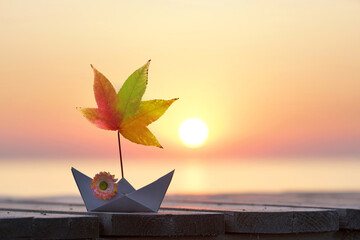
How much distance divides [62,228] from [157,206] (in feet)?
3.53

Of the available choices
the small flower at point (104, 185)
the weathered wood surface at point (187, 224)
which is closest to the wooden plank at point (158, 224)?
the weathered wood surface at point (187, 224)

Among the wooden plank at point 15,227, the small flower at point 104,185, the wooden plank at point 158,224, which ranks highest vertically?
the small flower at point 104,185

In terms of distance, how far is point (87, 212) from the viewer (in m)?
6.39

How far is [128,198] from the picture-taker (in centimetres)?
636

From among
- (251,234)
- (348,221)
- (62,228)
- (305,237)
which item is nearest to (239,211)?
(251,234)

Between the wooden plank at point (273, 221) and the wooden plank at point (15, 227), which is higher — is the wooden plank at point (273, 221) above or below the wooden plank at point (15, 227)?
above

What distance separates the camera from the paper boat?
6367 millimetres

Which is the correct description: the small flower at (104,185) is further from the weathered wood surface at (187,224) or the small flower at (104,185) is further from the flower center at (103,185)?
the weathered wood surface at (187,224)

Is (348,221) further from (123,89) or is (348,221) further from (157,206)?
(123,89)

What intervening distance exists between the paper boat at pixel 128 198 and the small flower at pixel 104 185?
5 cm

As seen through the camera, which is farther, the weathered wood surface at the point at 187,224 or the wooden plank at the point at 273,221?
the wooden plank at the point at 273,221

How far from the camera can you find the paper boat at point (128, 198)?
20.9ft

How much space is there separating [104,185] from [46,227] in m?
0.98

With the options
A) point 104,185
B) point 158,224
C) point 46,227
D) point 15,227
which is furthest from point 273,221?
point 15,227
